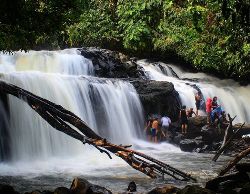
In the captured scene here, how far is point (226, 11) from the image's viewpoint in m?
5.74

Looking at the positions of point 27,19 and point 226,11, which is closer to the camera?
point 226,11

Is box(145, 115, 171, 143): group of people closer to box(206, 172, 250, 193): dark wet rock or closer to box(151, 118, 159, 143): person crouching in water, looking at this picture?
box(151, 118, 159, 143): person crouching in water

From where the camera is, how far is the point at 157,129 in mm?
21031

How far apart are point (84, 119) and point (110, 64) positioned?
23.9ft

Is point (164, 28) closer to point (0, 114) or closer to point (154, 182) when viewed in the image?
point (0, 114)

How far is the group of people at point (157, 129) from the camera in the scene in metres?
20.8

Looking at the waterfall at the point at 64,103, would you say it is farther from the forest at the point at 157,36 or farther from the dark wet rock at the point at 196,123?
the dark wet rock at the point at 196,123

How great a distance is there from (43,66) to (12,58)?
174 cm

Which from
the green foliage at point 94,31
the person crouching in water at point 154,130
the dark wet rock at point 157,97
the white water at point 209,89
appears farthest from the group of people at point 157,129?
the green foliage at point 94,31

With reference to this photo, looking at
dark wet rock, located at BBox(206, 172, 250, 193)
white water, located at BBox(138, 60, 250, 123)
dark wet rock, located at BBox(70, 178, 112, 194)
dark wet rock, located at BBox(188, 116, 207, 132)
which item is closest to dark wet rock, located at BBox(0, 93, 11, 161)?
dark wet rock, located at BBox(70, 178, 112, 194)

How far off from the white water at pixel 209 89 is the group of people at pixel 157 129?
A: 3831mm

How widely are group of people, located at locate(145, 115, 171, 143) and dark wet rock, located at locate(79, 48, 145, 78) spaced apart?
5.43m

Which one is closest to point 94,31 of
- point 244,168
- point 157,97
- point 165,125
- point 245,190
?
point 157,97

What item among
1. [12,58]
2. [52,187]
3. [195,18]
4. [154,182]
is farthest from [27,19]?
[12,58]
